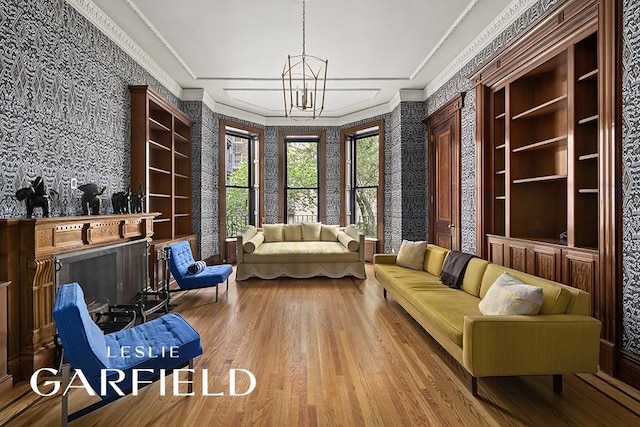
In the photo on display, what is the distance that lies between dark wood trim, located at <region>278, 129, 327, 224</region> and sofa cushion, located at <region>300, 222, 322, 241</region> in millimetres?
1026

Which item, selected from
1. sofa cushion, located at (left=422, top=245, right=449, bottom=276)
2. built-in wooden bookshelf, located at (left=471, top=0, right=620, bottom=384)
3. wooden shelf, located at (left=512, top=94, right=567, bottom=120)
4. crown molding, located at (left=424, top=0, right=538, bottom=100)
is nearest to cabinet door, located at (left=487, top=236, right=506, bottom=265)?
built-in wooden bookshelf, located at (left=471, top=0, right=620, bottom=384)

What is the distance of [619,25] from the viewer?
2.60 m

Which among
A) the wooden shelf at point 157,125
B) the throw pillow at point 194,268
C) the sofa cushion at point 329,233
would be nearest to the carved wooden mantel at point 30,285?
the throw pillow at point 194,268

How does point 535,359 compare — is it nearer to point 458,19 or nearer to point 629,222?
point 629,222

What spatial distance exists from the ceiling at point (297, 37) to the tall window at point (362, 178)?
1625 mm

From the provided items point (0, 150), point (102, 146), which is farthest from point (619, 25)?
point (102, 146)

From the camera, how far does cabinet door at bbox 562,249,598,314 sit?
288 centimetres

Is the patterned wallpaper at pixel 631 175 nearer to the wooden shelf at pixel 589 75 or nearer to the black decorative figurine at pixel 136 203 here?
the wooden shelf at pixel 589 75

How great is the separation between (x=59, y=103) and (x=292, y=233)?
472 centimetres

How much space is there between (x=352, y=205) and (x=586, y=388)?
614 centimetres

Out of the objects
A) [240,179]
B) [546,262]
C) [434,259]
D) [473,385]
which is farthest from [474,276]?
[240,179]

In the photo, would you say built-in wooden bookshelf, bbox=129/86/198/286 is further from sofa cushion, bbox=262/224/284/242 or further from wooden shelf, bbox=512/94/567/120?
wooden shelf, bbox=512/94/567/120

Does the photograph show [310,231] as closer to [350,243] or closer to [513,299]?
[350,243]

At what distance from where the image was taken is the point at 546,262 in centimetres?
343
